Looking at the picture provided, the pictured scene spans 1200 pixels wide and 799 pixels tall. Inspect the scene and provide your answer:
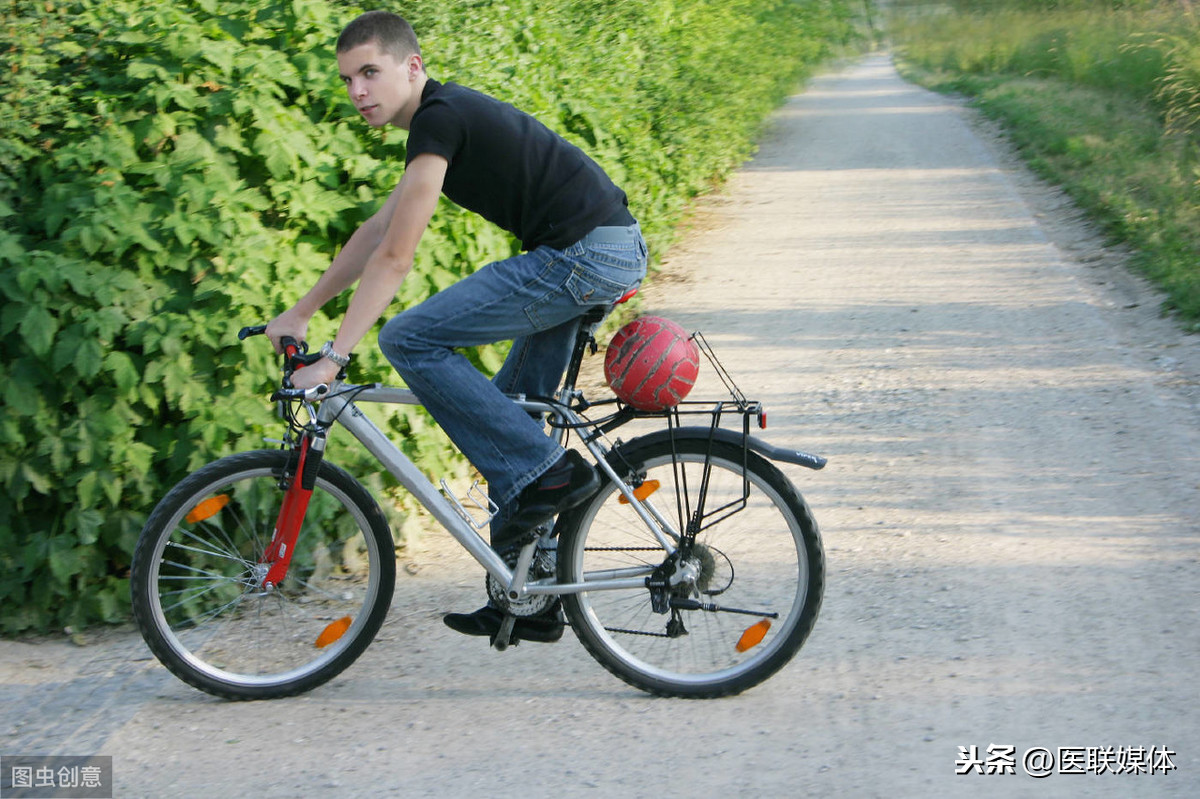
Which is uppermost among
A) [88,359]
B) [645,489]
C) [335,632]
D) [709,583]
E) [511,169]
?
[511,169]

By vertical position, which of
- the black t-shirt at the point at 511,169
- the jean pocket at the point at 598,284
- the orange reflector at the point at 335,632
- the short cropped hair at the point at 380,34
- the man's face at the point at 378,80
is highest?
the short cropped hair at the point at 380,34

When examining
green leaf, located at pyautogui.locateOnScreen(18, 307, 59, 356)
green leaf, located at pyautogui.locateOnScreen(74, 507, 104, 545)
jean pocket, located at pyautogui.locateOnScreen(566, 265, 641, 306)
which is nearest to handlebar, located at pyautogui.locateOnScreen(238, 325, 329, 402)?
jean pocket, located at pyautogui.locateOnScreen(566, 265, 641, 306)

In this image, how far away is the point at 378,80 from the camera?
136 inches

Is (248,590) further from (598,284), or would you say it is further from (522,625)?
(598,284)

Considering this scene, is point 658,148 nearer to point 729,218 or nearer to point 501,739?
point 729,218

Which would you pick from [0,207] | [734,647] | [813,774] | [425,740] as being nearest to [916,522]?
[734,647]

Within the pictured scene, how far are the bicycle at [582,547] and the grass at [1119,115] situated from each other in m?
4.86

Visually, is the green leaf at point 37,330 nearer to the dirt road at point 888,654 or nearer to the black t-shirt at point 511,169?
the dirt road at point 888,654

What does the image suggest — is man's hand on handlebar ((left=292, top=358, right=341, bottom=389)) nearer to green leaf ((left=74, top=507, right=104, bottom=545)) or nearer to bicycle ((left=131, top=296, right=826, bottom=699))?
bicycle ((left=131, top=296, right=826, bottom=699))

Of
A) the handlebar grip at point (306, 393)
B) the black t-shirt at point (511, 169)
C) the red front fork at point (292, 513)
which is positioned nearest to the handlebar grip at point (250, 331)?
the handlebar grip at point (306, 393)

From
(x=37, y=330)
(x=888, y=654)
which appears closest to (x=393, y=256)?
(x=37, y=330)

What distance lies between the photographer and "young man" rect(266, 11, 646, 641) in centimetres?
344

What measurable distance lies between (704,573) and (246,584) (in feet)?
5.03

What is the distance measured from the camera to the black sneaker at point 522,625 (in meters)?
3.97
